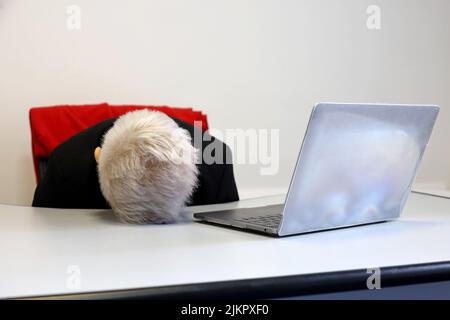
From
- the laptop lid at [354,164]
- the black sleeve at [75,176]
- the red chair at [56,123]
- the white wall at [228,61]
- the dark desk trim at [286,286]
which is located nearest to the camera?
the dark desk trim at [286,286]

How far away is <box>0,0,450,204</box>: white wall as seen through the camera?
2020 millimetres

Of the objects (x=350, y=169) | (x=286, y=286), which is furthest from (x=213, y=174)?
(x=286, y=286)

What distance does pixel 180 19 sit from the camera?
2.25m

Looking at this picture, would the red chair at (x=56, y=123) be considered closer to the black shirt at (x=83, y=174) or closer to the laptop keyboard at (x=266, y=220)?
the black shirt at (x=83, y=174)

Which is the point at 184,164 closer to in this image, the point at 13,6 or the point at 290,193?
the point at 290,193

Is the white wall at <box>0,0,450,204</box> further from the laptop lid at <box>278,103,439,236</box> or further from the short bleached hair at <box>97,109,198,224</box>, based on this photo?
the laptop lid at <box>278,103,439,236</box>

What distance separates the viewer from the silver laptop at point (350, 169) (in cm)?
68

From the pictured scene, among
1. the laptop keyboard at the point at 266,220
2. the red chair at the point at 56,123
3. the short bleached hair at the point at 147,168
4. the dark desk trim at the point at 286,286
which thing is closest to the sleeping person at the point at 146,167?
the short bleached hair at the point at 147,168

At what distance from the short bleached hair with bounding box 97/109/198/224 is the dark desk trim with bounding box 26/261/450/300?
0.30m

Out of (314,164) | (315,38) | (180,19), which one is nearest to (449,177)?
(315,38)

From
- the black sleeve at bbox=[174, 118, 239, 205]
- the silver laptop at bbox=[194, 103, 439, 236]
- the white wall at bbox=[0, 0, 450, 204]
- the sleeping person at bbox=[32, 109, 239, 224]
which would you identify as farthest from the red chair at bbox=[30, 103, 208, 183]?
the silver laptop at bbox=[194, 103, 439, 236]

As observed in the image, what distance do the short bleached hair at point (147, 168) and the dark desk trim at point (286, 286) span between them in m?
0.30

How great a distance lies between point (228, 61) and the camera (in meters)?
2.36
